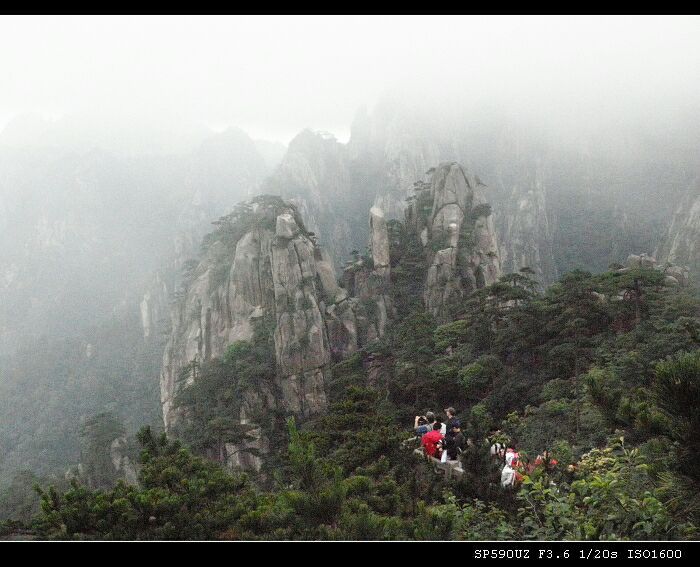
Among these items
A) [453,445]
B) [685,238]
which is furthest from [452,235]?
[453,445]

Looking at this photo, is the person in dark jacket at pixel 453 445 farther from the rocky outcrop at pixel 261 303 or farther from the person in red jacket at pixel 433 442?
the rocky outcrop at pixel 261 303

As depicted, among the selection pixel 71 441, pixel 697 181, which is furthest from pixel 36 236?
pixel 697 181

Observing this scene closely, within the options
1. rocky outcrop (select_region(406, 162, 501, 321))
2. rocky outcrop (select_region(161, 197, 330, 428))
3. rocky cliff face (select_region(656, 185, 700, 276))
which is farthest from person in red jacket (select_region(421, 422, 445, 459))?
rocky cliff face (select_region(656, 185, 700, 276))

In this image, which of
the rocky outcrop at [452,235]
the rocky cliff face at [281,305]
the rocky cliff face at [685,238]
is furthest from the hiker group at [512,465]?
the rocky cliff face at [685,238]

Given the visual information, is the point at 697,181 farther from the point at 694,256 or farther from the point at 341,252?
the point at 341,252

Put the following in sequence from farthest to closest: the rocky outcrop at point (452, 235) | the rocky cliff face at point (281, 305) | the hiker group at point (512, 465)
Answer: the rocky outcrop at point (452, 235) < the rocky cliff face at point (281, 305) < the hiker group at point (512, 465)
